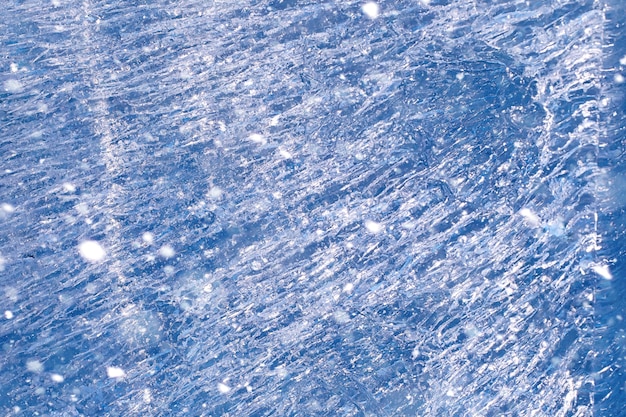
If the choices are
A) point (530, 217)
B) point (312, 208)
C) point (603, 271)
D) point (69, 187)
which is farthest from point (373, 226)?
point (69, 187)

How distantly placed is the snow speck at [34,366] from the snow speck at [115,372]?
3.7 inches

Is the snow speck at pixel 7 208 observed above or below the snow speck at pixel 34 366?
above

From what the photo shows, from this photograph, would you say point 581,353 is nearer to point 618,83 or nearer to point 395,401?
point 395,401

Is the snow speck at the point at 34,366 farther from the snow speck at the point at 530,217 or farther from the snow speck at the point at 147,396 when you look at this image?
the snow speck at the point at 530,217

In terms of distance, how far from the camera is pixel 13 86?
730mm

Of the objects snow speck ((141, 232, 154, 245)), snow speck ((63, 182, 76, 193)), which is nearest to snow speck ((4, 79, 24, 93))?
snow speck ((63, 182, 76, 193))

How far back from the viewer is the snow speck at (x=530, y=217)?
0.73m

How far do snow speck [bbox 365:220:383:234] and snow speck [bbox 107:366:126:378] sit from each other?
40 cm

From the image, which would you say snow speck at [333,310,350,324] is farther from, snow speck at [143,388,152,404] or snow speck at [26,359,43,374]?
snow speck at [26,359,43,374]

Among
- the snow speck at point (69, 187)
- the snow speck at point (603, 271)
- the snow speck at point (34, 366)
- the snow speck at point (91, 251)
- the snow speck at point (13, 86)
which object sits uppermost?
the snow speck at point (13, 86)

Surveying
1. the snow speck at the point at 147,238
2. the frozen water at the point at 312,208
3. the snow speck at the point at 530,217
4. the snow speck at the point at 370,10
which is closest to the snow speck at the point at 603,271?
the frozen water at the point at 312,208

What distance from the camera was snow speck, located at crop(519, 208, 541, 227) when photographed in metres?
0.73

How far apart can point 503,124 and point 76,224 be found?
629mm

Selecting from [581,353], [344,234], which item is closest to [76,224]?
[344,234]
